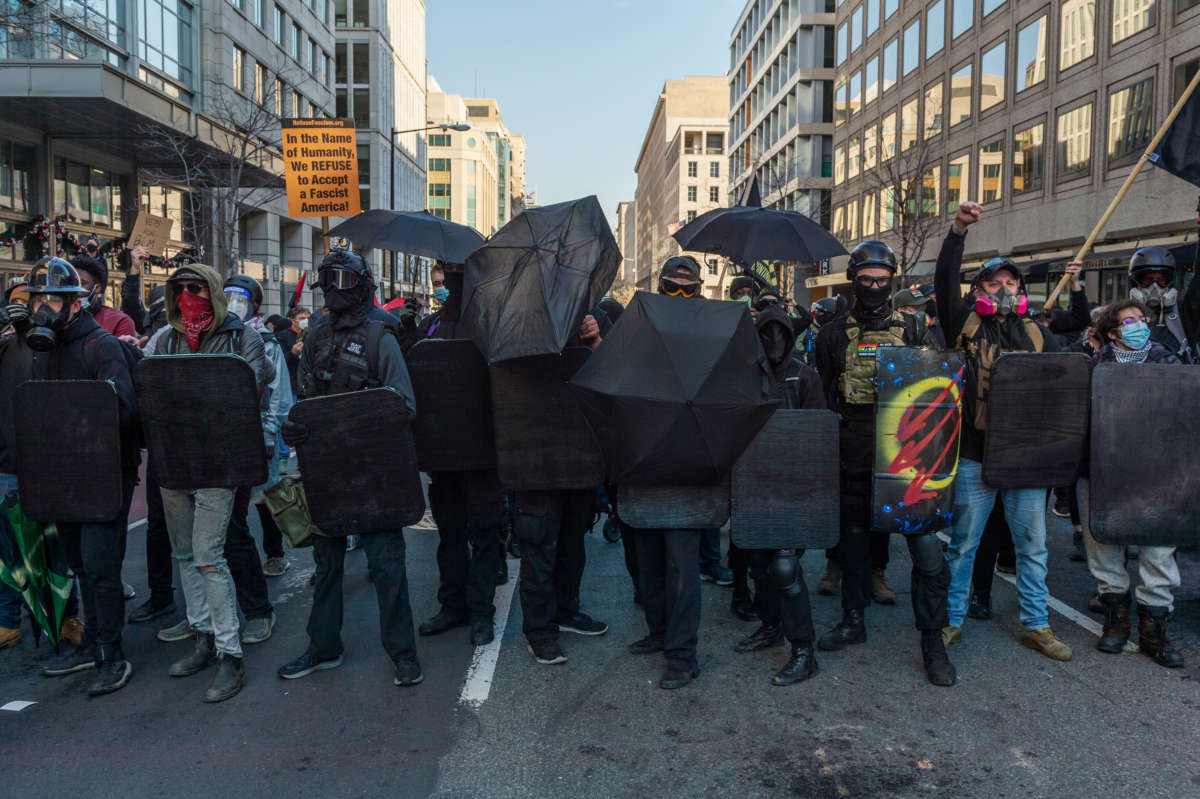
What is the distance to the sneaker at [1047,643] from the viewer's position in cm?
500

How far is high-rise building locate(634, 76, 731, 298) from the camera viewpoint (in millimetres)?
115188

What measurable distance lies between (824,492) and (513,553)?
138 inches

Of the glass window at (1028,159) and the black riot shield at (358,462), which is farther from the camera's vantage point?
the glass window at (1028,159)

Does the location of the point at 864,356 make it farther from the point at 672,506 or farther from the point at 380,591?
the point at 380,591

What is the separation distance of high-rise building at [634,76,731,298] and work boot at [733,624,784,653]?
82.7 meters

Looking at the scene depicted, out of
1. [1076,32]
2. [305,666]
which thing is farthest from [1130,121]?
[305,666]

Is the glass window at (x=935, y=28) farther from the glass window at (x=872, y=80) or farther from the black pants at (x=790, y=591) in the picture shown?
the black pants at (x=790, y=591)

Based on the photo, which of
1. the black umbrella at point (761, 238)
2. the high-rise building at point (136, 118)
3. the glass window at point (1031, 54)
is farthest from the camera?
the glass window at point (1031, 54)

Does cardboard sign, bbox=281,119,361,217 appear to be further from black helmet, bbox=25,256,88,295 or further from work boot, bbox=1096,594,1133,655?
work boot, bbox=1096,594,1133,655

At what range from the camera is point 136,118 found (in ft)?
62.0

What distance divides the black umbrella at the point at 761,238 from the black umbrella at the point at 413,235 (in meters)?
1.85

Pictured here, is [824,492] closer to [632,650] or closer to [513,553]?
[632,650]

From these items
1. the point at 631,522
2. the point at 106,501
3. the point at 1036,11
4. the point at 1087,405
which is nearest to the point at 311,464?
the point at 106,501

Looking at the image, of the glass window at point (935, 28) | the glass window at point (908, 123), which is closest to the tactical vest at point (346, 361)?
the glass window at point (935, 28)
